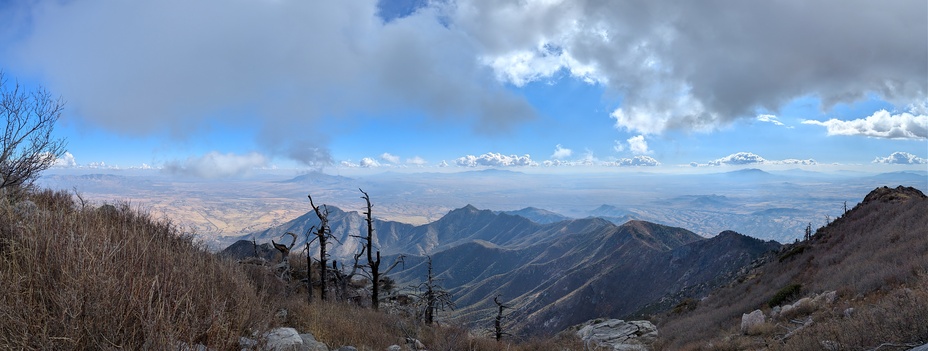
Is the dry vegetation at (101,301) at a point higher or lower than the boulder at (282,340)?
higher

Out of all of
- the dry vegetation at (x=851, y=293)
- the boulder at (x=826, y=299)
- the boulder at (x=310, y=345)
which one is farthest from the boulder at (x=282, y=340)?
the boulder at (x=826, y=299)

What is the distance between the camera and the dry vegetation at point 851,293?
17.7 ft

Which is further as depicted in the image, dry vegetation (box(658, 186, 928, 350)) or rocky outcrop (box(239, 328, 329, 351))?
dry vegetation (box(658, 186, 928, 350))

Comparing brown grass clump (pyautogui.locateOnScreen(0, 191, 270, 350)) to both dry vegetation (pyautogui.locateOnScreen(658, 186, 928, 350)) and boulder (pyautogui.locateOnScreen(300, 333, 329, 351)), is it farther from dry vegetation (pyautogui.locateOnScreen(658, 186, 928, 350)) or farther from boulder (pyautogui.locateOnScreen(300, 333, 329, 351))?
dry vegetation (pyautogui.locateOnScreen(658, 186, 928, 350))

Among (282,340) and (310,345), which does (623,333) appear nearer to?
(310,345)

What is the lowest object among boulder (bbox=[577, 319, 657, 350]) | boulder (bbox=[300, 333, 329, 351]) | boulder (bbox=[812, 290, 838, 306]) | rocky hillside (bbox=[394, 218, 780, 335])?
rocky hillside (bbox=[394, 218, 780, 335])

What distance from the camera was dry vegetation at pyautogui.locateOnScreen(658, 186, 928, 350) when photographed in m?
5.41

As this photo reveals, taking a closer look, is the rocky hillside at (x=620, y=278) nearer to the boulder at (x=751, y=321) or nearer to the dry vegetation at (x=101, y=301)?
the boulder at (x=751, y=321)

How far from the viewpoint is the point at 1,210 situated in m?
5.30

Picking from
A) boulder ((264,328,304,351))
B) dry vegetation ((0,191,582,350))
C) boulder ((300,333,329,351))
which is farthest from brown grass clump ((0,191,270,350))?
boulder ((300,333,329,351))

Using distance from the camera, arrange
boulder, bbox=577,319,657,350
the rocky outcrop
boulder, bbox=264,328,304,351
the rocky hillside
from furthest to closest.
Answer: the rocky hillside < boulder, bbox=577,319,657,350 < boulder, bbox=264,328,304,351 < the rocky outcrop

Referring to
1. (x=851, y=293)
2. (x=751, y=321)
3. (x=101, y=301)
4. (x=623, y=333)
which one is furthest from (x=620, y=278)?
(x=101, y=301)

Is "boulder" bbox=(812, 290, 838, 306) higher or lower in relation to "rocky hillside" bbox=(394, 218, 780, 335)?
higher

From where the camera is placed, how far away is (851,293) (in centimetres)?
1152
